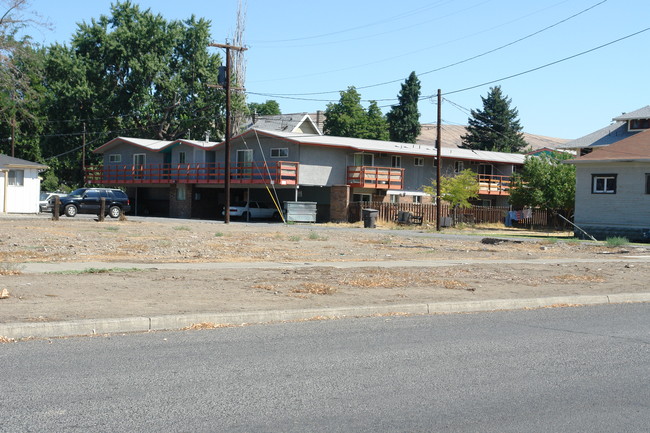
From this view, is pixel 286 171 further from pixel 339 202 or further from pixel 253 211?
pixel 253 211

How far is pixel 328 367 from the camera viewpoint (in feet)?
25.8

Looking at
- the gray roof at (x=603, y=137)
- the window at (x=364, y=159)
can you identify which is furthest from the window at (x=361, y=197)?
the gray roof at (x=603, y=137)

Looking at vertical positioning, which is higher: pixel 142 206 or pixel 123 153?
pixel 123 153

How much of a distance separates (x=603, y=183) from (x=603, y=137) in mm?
21691

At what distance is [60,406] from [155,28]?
73639mm

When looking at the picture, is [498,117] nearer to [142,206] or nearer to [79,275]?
[142,206]

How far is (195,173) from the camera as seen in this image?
57.7 m

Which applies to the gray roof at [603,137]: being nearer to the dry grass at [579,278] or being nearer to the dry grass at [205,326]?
the dry grass at [579,278]

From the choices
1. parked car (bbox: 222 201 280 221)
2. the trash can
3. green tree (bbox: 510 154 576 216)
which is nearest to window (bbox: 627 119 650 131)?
green tree (bbox: 510 154 576 216)

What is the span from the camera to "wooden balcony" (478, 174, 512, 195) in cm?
6078

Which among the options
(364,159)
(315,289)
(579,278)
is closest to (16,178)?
(364,159)

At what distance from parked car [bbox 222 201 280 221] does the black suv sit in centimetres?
1051

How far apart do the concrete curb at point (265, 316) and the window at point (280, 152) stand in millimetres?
39793

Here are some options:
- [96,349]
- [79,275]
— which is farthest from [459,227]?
[96,349]
